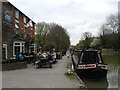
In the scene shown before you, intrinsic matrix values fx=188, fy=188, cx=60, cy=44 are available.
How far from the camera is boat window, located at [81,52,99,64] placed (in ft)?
42.4

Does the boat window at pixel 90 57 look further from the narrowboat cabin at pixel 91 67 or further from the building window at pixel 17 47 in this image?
the building window at pixel 17 47

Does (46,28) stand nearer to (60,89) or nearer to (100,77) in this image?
(100,77)

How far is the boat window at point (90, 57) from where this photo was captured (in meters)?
12.9

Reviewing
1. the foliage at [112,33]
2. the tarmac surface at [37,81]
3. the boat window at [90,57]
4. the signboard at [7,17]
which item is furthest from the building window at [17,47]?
the foliage at [112,33]

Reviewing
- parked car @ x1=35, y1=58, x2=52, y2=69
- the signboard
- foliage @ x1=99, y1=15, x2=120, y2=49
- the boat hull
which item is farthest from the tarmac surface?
foliage @ x1=99, y1=15, x2=120, y2=49

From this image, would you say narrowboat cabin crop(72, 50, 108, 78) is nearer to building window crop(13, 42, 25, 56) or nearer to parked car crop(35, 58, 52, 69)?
parked car crop(35, 58, 52, 69)

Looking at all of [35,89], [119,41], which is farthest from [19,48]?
[119,41]

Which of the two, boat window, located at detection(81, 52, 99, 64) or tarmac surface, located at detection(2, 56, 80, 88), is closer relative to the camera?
tarmac surface, located at detection(2, 56, 80, 88)

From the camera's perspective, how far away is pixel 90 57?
13102mm

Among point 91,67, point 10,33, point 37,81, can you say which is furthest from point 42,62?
point 10,33

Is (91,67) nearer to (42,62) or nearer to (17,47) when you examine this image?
(42,62)

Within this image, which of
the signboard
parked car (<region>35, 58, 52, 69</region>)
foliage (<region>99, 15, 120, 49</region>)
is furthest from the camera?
foliage (<region>99, 15, 120, 49</region>)

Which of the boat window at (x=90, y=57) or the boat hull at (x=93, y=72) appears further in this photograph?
the boat window at (x=90, y=57)

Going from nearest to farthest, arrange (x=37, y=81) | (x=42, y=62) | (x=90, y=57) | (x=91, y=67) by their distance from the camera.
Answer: (x=37, y=81) → (x=91, y=67) → (x=90, y=57) → (x=42, y=62)
